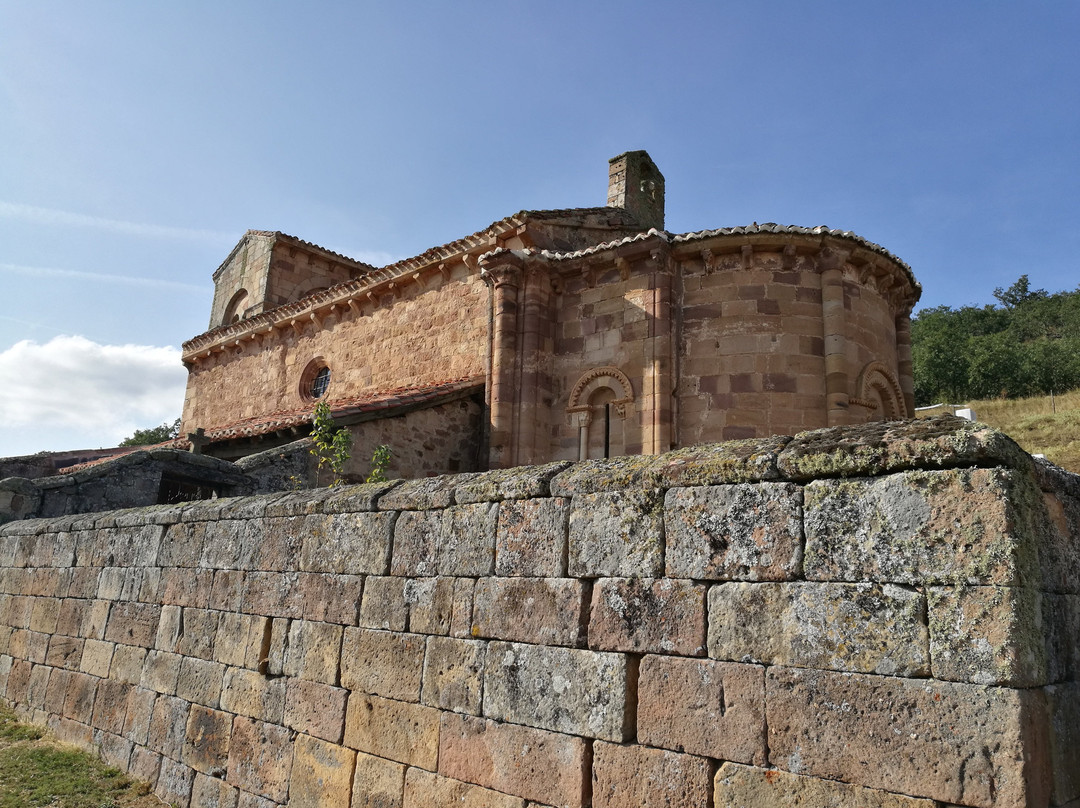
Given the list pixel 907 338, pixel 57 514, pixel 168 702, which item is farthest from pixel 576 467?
pixel 907 338

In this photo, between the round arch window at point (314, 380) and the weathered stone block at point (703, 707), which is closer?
the weathered stone block at point (703, 707)

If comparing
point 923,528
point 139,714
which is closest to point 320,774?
point 139,714

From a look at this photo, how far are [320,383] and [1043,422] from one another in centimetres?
2422

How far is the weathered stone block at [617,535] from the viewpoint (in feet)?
10.3

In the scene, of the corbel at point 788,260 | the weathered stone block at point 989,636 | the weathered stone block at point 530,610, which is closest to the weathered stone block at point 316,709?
the weathered stone block at point 530,610

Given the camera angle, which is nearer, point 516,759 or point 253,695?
point 516,759

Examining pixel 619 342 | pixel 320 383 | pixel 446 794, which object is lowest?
pixel 446 794

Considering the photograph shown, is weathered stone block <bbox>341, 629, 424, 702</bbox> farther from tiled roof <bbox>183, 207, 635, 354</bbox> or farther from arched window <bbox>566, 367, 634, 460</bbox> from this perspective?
tiled roof <bbox>183, 207, 635, 354</bbox>

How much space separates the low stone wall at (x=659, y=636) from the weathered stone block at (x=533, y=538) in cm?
1

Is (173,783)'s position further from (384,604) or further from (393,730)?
(384,604)

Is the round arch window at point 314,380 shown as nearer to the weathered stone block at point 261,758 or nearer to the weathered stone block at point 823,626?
the weathered stone block at point 261,758

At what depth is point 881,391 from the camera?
440 inches

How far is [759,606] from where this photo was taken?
9.11ft

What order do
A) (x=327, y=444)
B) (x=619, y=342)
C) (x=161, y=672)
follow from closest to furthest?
(x=161, y=672)
(x=327, y=444)
(x=619, y=342)
